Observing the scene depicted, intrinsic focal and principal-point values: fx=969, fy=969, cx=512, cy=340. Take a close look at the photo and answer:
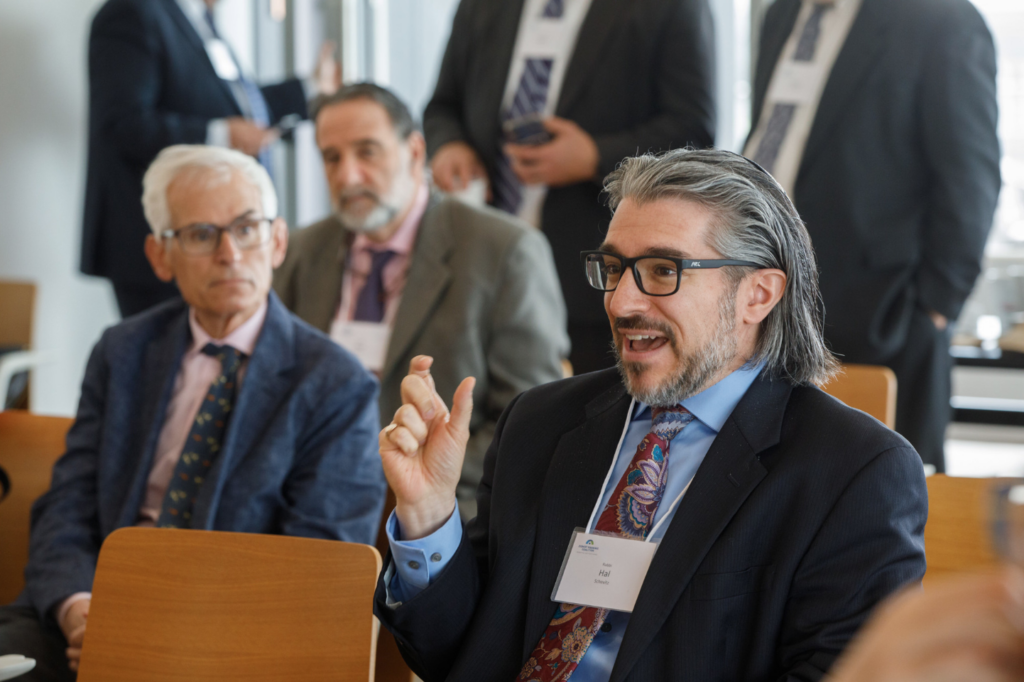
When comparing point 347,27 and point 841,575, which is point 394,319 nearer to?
point 841,575

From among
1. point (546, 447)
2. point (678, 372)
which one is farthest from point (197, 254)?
point (678, 372)

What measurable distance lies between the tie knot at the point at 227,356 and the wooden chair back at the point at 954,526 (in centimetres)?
160

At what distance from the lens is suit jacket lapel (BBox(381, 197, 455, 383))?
3062 mm

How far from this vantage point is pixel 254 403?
229cm

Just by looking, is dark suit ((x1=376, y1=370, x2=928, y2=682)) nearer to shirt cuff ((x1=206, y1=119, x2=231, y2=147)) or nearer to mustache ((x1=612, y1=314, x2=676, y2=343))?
mustache ((x1=612, y1=314, x2=676, y2=343))

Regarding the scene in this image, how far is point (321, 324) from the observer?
332 centimetres

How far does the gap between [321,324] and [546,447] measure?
1761 millimetres

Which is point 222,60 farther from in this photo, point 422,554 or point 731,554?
point 731,554

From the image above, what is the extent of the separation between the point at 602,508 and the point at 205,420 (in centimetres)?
113

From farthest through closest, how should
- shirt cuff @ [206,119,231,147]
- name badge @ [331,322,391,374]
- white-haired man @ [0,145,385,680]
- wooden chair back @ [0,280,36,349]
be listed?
shirt cuff @ [206,119,231,147] < wooden chair back @ [0,280,36,349] < name badge @ [331,322,391,374] < white-haired man @ [0,145,385,680]

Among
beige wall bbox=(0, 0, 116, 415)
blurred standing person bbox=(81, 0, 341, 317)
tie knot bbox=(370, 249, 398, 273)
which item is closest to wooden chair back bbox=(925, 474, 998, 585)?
tie knot bbox=(370, 249, 398, 273)

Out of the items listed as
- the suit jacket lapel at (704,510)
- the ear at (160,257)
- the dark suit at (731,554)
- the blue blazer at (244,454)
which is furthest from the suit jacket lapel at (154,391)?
the suit jacket lapel at (704,510)

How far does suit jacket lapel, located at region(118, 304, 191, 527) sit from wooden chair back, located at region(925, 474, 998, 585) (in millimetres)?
1744

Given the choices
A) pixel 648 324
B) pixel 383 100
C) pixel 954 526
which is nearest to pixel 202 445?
pixel 648 324
